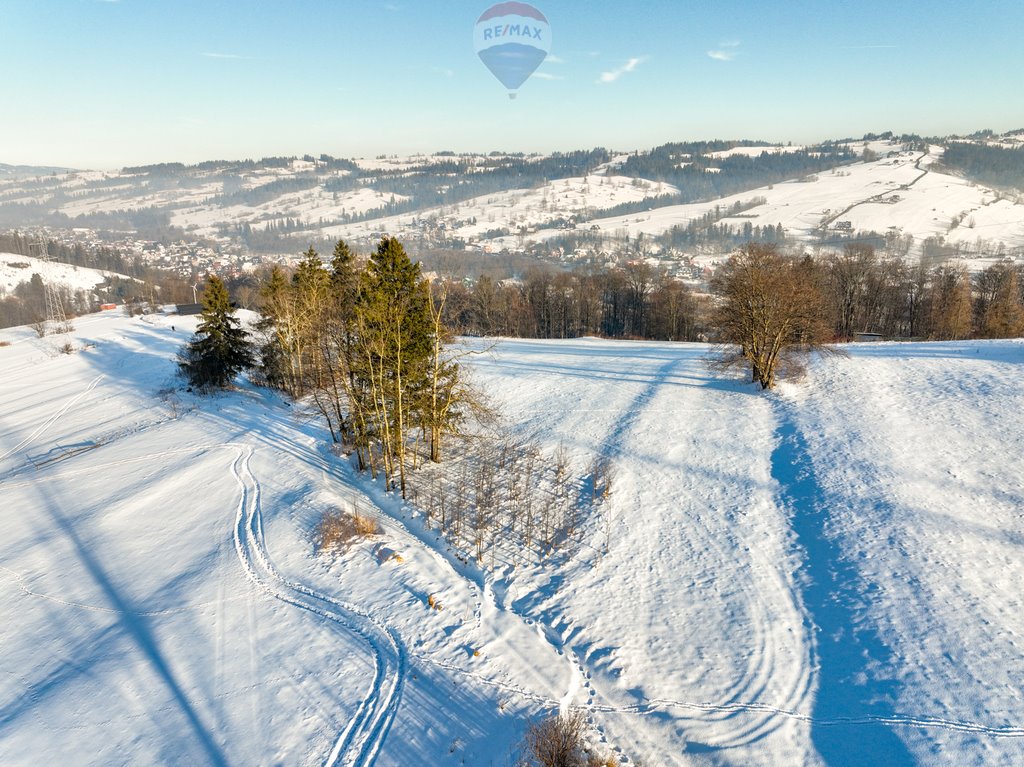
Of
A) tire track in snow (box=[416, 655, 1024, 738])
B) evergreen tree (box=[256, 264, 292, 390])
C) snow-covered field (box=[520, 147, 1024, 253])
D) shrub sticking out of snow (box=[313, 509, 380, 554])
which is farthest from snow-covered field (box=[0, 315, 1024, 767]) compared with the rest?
snow-covered field (box=[520, 147, 1024, 253])

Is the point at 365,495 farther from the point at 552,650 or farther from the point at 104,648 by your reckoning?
the point at 552,650

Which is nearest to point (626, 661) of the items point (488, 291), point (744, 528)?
point (744, 528)

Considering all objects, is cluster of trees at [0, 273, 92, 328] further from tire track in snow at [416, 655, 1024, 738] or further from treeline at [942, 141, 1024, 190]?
treeline at [942, 141, 1024, 190]

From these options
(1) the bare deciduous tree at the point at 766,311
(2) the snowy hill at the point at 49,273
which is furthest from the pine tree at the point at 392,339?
(2) the snowy hill at the point at 49,273

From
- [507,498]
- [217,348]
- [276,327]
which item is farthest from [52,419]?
[507,498]

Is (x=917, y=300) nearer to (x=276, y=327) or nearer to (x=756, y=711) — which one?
(x=756, y=711)
